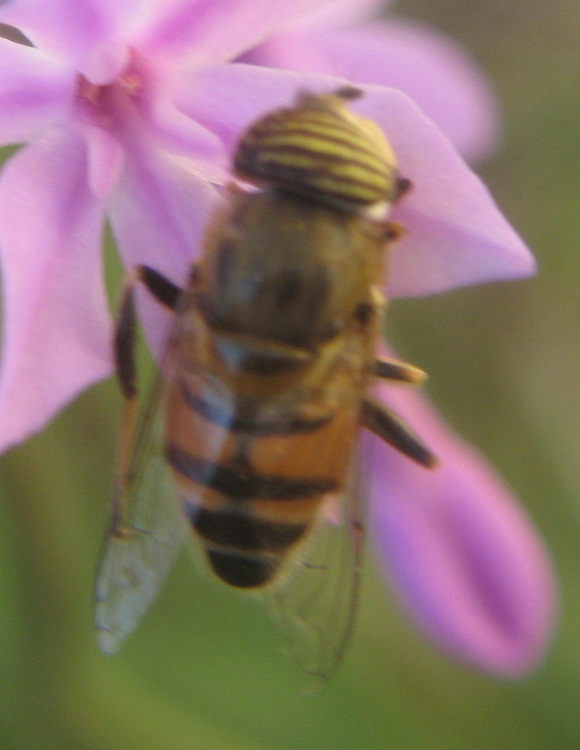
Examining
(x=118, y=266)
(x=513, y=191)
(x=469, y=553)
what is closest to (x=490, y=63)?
(x=513, y=191)

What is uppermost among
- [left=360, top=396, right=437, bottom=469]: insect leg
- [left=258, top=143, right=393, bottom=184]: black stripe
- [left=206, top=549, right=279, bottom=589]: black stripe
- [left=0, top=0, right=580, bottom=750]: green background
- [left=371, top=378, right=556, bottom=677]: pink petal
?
[left=258, top=143, right=393, bottom=184]: black stripe

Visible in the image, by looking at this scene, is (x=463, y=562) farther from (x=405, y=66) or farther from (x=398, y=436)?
(x=405, y=66)

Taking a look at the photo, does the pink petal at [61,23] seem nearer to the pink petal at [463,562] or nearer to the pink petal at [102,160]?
the pink petal at [102,160]

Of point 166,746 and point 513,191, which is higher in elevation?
point 513,191

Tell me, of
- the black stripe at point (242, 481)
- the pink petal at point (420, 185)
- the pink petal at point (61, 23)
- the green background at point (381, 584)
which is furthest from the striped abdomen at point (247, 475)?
the green background at point (381, 584)

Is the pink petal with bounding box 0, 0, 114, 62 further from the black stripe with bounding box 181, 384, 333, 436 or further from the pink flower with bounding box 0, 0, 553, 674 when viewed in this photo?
the black stripe with bounding box 181, 384, 333, 436

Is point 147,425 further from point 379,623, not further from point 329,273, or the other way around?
point 379,623

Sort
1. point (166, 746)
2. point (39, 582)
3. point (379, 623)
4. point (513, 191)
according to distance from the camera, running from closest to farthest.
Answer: point (39, 582), point (166, 746), point (379, 623), point (513, 191)

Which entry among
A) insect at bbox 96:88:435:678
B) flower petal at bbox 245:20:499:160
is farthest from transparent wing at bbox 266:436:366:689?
flower petal at bbox 245:20:499:160
